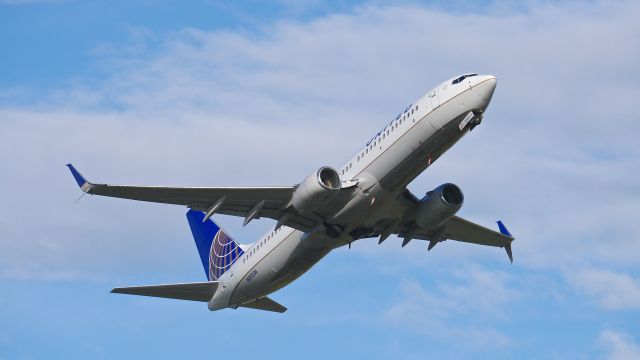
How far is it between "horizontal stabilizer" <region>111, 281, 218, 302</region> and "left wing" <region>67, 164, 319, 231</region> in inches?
267

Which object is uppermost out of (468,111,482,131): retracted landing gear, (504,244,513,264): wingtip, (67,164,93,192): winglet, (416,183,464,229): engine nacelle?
(504,244,513,264): wingtip

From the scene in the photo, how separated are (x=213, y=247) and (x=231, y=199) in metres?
12.1

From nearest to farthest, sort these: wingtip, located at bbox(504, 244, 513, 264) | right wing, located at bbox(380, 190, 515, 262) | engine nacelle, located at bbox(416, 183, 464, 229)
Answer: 1. engine nacelle, located at bbox(416, 183, 464, 229)
2. right wing, located at bbox(380, 190, 515, 262)
3. wingtip, located at bbox(504, 244, 513, 264)

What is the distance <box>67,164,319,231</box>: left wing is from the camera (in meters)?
51.4

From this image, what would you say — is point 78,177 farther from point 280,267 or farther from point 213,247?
point 213,247

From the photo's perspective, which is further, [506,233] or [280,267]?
[506,233]

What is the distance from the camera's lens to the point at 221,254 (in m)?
63.8

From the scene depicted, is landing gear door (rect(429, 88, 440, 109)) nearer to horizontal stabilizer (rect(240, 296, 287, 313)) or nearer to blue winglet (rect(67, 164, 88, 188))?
blue winglet (rect(67, 164, 88, 188))

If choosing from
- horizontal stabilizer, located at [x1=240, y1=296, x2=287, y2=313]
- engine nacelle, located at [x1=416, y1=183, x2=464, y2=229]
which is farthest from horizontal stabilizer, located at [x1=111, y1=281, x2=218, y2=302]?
engine nacelle, located at [x1=416, y1=183, x2=464, y2=229]

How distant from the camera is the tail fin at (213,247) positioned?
62.9 metres

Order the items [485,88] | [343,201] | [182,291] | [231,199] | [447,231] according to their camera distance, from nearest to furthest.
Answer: [485,88] < [343,201] < [231,199] < [182,291] < [447,231]

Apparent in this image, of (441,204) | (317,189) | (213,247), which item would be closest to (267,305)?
(213,247)

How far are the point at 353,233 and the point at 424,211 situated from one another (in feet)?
11.0

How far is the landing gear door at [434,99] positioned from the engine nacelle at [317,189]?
4.84 metres
